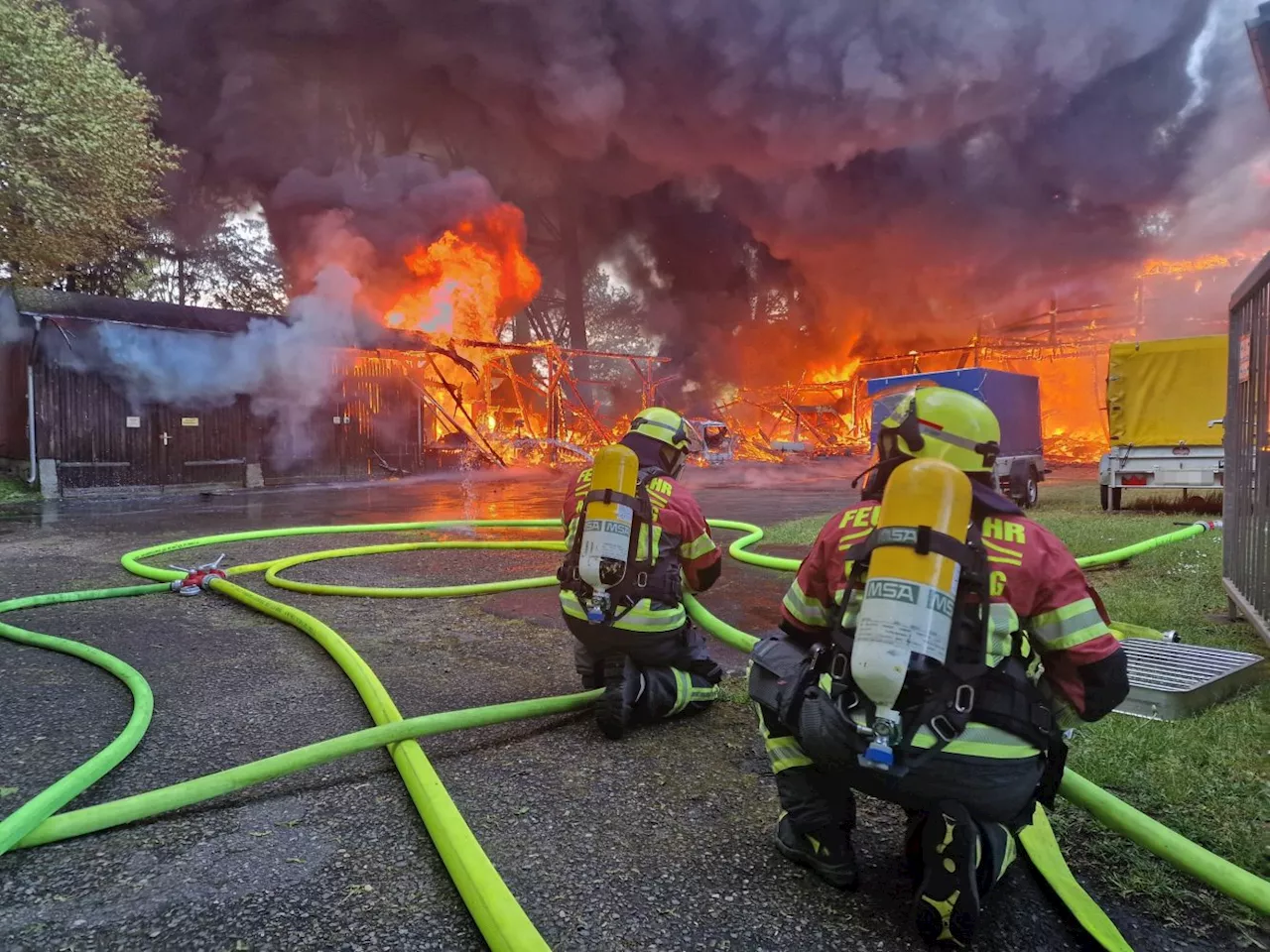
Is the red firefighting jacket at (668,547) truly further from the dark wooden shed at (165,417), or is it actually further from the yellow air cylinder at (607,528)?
the dark wooden shed at (165,417)

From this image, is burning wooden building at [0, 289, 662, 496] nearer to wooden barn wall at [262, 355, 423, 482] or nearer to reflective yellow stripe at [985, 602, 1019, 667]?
wooden barn wall at [262, 355, 423, 482]

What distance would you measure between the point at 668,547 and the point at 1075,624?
1.71 m

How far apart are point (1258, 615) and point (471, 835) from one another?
4.28 m

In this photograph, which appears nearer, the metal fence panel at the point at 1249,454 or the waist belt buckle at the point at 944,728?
the waist belt buckle at the point at 944,728

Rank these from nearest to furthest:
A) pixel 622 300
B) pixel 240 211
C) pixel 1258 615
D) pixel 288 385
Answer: pixel 1258 615, pixel 288 385, pixel 240 211, pixel 622 300

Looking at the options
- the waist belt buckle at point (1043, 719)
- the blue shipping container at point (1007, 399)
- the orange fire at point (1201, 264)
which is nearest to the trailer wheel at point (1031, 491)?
the blue shipping container at point (1007, 399)

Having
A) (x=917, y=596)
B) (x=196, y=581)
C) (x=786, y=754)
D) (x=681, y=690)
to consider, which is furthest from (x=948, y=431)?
(x=196, y=581)

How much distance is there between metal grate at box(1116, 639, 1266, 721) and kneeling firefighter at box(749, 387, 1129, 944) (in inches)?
56.1

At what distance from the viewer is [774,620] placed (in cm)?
519

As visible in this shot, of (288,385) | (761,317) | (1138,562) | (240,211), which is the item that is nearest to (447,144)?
(240,211)

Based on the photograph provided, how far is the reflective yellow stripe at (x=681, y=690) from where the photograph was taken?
327cm

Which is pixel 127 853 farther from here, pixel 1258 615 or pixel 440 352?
pixel 440 352

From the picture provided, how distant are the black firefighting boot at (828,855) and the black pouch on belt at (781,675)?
1.20ft

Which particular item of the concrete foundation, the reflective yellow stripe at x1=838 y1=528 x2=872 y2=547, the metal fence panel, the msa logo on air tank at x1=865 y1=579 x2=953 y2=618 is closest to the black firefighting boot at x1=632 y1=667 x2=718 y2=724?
the reflective yellow stripe at x1=838 y1=528 x2=872 y2=547
